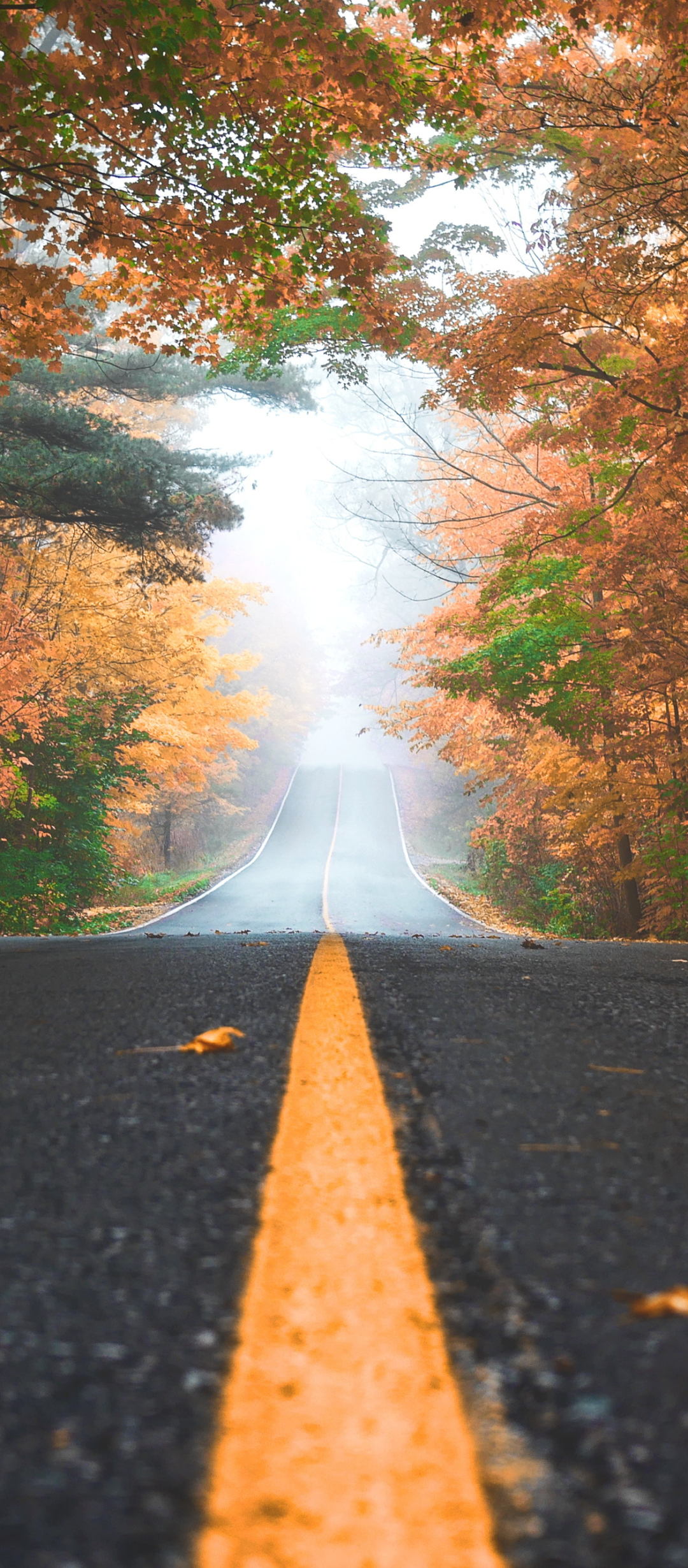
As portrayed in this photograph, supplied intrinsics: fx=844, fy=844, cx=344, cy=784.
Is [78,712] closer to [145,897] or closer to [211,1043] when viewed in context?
[145,897]

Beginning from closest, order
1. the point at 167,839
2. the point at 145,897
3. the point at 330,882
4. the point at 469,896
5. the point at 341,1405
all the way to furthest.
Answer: the point at 341,1405 < the point at 145,897 < the point at 469,896 < the point at 330,882 < the point at 167,839

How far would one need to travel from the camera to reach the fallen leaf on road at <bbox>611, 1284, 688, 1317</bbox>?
2.39ft

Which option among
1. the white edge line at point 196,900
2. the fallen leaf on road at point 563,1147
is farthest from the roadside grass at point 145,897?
the fallen leaf on road at point 563,1147

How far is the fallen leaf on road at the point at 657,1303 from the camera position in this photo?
0.73 metres

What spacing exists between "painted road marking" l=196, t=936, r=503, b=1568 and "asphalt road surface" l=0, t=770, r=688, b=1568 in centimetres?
2

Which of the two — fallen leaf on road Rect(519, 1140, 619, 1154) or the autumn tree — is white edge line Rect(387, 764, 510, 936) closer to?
the autumn tree

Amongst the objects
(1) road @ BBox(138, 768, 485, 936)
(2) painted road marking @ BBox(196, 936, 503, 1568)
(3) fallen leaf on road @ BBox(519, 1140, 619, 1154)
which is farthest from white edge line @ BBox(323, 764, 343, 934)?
(2) painted road marking @ BBox(196, 936, 503, 1568)

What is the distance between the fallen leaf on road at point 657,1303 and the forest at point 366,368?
17.7ft

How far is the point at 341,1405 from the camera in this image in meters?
0.58

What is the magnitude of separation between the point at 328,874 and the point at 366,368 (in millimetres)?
17475

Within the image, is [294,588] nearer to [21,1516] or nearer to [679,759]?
[679,759]

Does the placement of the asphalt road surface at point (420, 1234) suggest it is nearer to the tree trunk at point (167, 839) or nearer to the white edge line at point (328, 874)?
the white edge line at point (328, 874)

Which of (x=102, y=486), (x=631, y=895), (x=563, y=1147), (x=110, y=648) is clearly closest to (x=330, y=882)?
(x=110, y=648)

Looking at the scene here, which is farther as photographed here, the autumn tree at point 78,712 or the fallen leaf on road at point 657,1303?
the autumn tree at point 78,712
